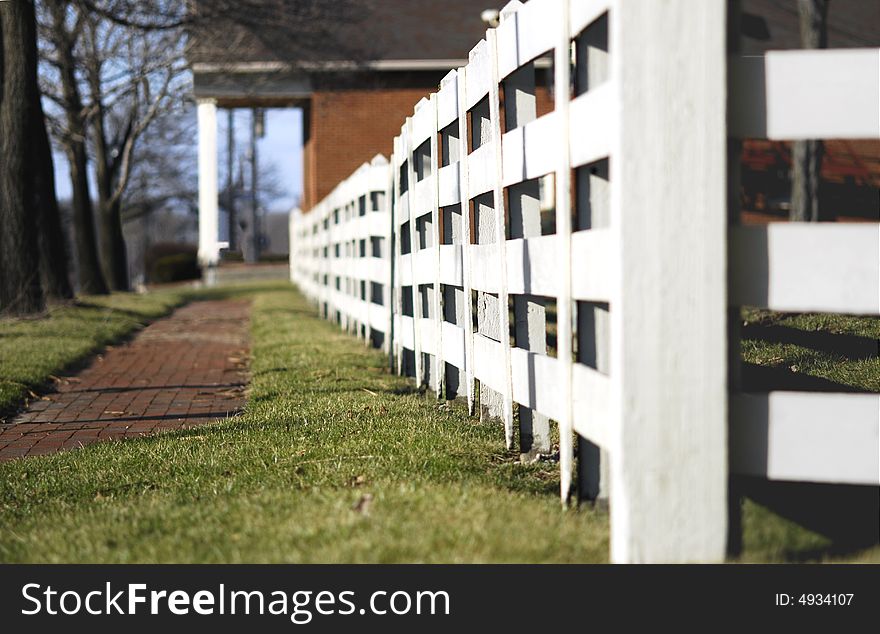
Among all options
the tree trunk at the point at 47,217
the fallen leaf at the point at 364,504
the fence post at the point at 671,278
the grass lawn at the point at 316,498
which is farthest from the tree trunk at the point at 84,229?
the fence post at the point at 671,278

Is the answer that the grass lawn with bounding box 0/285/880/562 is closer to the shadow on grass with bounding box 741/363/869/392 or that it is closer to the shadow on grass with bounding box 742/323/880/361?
the shadow on grass with bounding box 741/363/869/392

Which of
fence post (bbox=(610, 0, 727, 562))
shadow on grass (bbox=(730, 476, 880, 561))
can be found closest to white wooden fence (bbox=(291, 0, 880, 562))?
fence post (bbox=(610, 0, 727, 562))

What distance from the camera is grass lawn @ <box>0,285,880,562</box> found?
3568 millimetres

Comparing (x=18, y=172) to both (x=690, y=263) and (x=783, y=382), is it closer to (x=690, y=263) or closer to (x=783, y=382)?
(x=783, y=382)

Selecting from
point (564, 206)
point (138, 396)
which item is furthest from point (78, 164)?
point (564, 206)

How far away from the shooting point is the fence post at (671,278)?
3.24 m

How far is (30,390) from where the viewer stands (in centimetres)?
884

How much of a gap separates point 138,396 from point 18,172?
7.86 m

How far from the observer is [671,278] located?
3264 mm

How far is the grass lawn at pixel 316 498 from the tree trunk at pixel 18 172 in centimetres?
889

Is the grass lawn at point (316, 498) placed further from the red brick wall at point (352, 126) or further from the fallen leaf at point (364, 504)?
the red brick wall at point (352, 126)

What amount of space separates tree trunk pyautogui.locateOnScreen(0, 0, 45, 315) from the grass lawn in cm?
889
